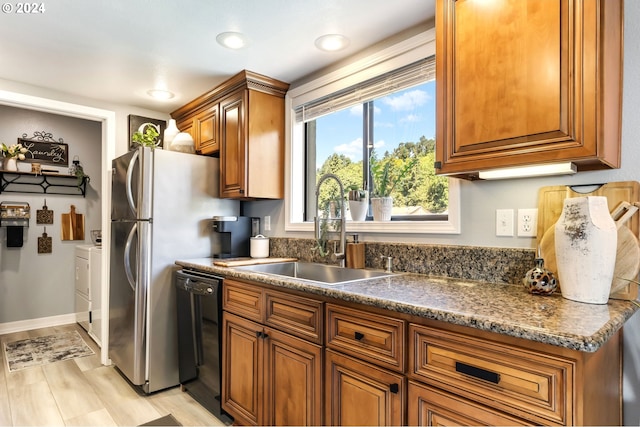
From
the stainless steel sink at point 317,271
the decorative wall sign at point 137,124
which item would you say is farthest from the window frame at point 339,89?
the decorative wall sign at point 137,124

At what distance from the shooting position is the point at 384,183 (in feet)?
6.98

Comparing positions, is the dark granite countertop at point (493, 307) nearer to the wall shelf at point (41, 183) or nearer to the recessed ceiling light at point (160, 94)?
the recessed ceiling light at point (160, 94)

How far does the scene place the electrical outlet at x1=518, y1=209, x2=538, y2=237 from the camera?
1.49 m

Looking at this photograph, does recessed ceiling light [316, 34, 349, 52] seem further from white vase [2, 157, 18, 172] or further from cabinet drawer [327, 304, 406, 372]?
white vase [2, 157, 18, 172]

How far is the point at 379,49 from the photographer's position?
212 cm

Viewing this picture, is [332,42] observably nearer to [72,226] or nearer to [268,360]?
[268,360]

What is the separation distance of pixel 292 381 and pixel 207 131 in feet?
7.03

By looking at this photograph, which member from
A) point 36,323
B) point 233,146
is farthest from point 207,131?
point 36,323

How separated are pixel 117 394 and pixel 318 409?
1.71 metres

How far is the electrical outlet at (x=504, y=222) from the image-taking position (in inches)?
61.7

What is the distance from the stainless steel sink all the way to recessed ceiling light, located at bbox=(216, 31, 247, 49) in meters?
1.31

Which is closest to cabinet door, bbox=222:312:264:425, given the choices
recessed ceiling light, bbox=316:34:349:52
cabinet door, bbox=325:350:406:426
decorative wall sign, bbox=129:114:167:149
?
cabinet door, bbox=325:350:406:426

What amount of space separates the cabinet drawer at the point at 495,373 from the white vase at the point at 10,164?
4.31 metres

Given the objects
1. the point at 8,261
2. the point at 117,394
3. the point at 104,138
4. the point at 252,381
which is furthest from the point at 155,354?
the point at 8,261
